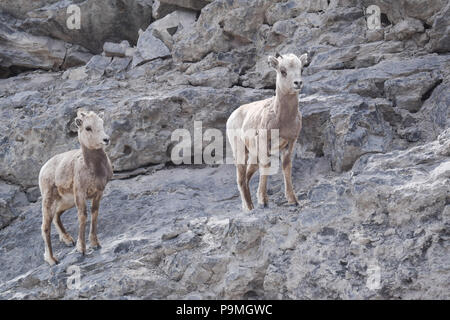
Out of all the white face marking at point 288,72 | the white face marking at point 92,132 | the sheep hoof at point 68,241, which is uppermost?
the white face marking at point 288,72

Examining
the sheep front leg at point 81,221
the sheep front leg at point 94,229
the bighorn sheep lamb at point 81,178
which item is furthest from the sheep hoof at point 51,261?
the sheep front leg at point 94,229

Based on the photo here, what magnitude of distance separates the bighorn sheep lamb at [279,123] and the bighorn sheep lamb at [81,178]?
2.23 m

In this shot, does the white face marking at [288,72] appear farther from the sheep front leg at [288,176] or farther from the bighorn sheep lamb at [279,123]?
the sheep front leg at [288,176]

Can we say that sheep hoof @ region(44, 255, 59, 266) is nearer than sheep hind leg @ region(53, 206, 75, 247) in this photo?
Yes

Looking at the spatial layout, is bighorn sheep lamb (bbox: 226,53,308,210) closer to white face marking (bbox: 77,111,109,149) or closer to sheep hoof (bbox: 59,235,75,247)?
white face marking (bbox: 77,111,109,149)

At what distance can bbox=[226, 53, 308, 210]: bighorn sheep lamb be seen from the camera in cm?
755

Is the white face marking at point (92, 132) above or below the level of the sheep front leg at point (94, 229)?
above

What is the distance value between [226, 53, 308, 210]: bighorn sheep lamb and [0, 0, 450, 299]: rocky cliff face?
0.45m

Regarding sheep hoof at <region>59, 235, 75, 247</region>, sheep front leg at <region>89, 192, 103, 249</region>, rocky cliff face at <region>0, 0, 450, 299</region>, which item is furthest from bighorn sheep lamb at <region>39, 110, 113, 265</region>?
rocky cliff face at <region>0, 0, 450, 299</region>

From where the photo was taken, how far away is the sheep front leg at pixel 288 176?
25.7ft

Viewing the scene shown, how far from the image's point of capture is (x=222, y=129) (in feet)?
36.7

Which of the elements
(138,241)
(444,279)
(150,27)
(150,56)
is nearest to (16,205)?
(138,241)

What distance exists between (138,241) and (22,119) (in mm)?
5587

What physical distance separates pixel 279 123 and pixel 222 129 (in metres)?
3.59
